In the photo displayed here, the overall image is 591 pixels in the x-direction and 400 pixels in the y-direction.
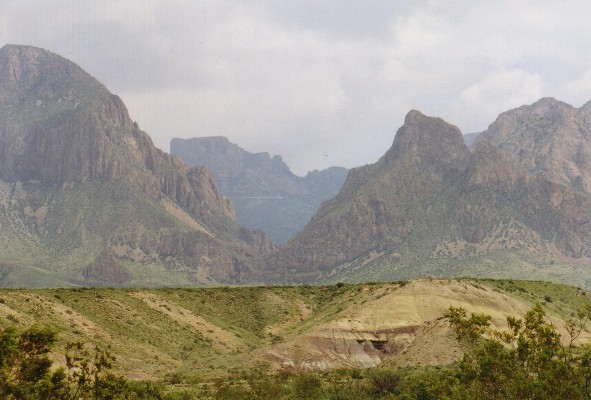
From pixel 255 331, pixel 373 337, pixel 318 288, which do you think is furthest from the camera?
pixel 318 288

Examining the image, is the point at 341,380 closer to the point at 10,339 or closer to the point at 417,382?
the point at 417,382

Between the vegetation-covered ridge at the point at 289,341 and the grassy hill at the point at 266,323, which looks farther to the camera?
the grassy hill at the point at 266,323

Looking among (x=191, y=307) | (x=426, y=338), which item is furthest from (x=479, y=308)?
(x=191, y=307)

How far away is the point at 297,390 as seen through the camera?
61656mm

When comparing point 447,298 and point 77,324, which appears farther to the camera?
point 447,298

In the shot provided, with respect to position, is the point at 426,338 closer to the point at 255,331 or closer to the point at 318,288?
the point at 255,331

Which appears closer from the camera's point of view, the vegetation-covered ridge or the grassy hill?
the vegetation-covered ridge

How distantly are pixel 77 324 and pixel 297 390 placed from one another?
1392 inches

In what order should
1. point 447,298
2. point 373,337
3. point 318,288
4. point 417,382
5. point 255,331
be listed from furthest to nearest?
point 318,288, point 255,331, point 447,298, point 373,337, point 417,382

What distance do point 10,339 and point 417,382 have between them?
35.3 metres

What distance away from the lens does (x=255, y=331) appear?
10444cm

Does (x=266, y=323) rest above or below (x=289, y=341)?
below

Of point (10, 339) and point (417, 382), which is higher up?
point (10, 339)

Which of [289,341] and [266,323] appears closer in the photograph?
[289,341]
